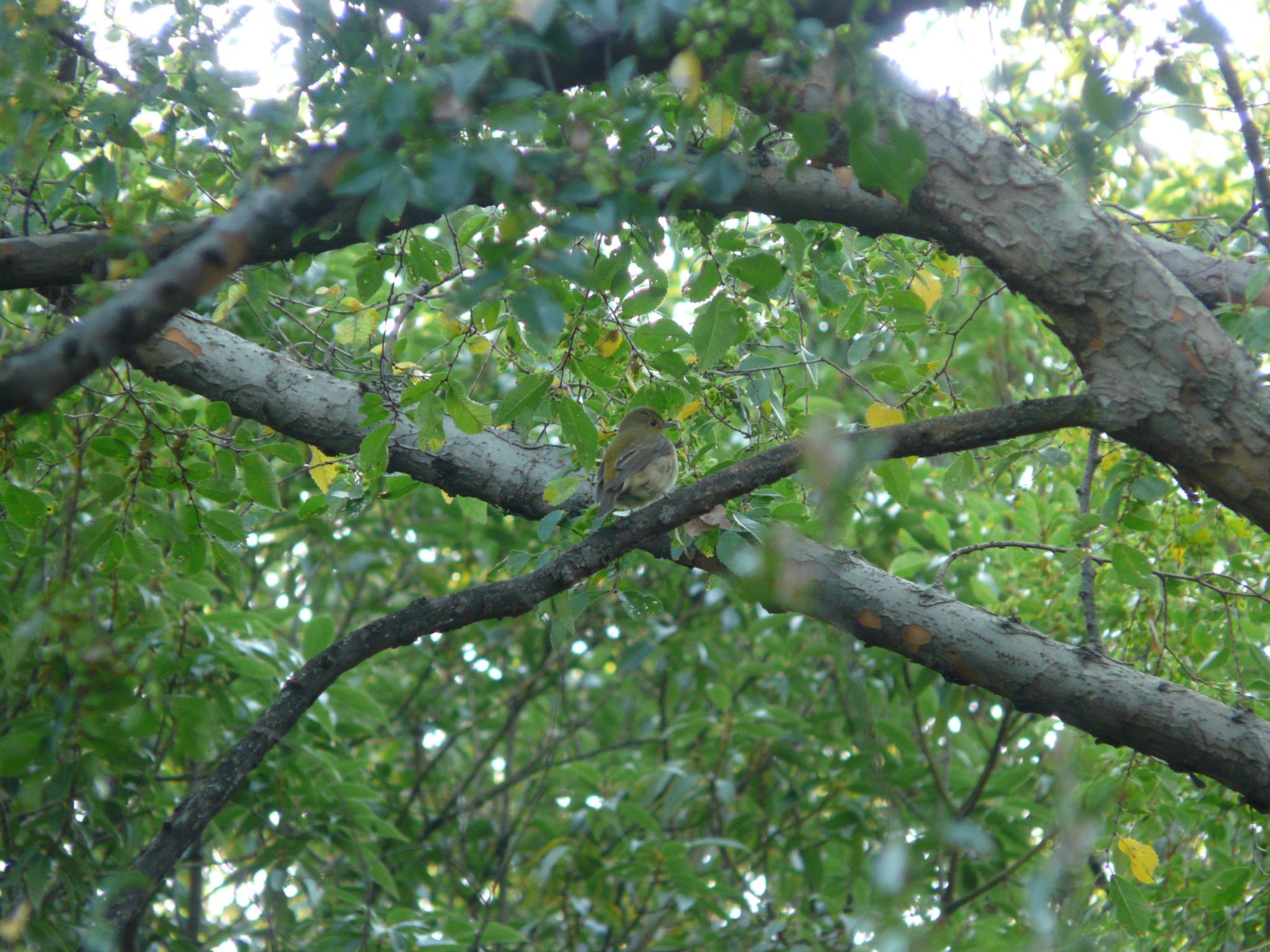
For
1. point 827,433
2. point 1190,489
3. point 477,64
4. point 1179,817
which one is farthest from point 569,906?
point 477,64

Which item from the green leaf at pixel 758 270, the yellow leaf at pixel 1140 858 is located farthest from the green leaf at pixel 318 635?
the yellow leaf at pixel 1140 858

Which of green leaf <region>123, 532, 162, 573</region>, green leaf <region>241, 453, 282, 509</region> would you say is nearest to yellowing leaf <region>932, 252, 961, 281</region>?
green leaf <region>241, 453, 282, 509</region>

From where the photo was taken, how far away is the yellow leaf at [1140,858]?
293 centimetres

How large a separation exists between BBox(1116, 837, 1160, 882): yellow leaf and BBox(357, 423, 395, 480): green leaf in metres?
2.32

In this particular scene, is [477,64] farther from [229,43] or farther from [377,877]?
[377,877]

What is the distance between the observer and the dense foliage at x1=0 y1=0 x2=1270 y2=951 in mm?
1912

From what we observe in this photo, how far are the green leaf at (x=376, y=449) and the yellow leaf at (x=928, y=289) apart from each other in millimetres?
1681

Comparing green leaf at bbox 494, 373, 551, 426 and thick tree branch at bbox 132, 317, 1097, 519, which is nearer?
green leaf at bbox 494, 373, 551, 426

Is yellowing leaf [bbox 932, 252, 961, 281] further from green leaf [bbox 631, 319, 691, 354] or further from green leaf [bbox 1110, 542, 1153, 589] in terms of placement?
green leaf [bbox 1110, 542, 1153, 589]

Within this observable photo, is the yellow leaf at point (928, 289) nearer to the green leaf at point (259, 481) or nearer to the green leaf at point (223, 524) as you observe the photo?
the green leaf at point (259, 481)

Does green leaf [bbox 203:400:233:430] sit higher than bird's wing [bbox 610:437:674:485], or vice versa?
bird's wing [bbox 610:437:674:485]

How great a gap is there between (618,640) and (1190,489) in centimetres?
384

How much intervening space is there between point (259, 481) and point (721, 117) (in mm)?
1678

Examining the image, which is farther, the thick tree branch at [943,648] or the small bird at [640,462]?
the small bird at [640,462]
